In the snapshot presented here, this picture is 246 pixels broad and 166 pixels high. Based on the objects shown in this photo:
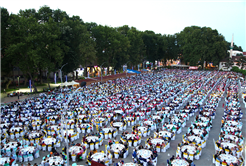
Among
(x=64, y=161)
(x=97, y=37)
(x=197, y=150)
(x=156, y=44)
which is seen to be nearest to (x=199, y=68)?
(x=156, y=44)

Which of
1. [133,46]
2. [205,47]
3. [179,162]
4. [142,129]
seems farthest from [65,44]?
[205,47]

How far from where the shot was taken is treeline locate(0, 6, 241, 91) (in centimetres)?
3606

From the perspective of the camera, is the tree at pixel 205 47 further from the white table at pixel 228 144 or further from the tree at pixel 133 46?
the white table at pixel 228 144

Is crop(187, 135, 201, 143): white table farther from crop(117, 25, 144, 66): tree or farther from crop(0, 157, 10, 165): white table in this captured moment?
crop(117, 25, 144, 66): tree

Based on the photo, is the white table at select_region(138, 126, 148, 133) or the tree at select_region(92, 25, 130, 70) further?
the tree at select_region(92, 25, 130, 70)

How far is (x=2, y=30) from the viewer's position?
36812mm

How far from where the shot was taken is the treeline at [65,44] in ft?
118

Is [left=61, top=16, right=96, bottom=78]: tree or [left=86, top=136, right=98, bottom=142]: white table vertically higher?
[left=61, top=16, right=96, bottom=78]: tree

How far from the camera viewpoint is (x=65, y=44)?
45.2 meters

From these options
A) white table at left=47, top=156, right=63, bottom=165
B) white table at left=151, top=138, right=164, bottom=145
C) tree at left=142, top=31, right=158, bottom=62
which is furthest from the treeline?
white table at left=151, top=138, right=164, bottom=145

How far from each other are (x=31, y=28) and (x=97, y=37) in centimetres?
2622

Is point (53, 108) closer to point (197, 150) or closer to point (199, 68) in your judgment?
point (197, 150)

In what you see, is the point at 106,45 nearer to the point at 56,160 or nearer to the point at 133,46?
the point at 133,46

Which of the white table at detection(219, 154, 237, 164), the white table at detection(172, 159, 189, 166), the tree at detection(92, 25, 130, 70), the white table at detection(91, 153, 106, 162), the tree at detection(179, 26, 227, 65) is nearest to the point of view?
the white table at detection(172, 159, 189, 166)
